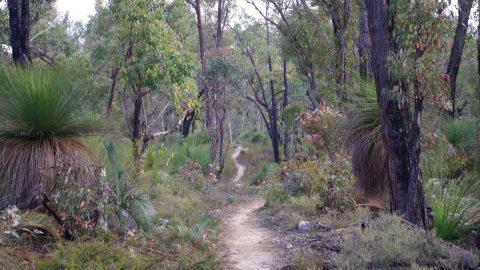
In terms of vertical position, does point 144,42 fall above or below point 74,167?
above

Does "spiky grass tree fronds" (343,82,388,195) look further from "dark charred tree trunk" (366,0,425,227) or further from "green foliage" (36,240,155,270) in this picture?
"green foliage" (36,240,155,270)

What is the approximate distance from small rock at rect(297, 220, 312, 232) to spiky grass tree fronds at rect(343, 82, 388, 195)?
140cm

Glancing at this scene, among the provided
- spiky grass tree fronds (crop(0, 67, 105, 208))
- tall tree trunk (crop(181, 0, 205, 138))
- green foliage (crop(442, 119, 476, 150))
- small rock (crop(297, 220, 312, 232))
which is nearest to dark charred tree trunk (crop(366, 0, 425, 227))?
small rock (crop(297, 220, 312, 232))

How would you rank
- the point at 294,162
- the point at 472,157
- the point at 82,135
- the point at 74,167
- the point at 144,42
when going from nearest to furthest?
the point at 74,167 → the point at 82,135 → the point at 472,157 → the point at 144,42 → the point at 294,162

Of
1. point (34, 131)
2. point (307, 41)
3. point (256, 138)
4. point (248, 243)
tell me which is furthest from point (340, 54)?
point (256, 138)

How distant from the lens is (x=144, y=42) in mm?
14016

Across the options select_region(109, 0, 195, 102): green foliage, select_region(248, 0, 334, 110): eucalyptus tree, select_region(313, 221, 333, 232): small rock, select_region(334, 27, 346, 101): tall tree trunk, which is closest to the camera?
select_region(313, 221, 333, 232): small rock

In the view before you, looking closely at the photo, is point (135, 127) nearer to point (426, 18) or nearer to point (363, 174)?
point (363, 174)

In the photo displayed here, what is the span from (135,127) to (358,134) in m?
6.60

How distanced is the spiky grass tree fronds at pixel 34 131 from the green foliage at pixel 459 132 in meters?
9.33

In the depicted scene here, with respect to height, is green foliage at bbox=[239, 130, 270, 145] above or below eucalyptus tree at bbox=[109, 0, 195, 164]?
below

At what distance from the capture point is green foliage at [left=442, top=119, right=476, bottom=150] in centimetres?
1381

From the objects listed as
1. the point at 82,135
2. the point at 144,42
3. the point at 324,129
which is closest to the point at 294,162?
the point at 324,129

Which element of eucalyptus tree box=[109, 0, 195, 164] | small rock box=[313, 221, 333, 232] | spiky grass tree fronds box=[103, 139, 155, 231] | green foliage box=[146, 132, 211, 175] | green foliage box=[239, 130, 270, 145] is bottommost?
green foliage box=[239, 130, 270, 145]
